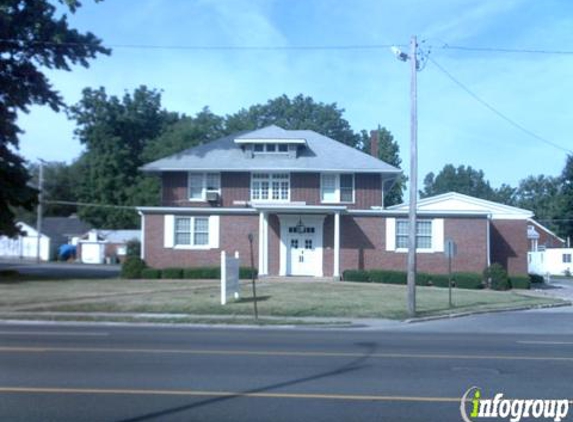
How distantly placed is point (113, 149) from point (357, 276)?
49132mm

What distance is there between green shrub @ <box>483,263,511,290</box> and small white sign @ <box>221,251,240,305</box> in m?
15.8

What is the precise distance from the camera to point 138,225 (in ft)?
285

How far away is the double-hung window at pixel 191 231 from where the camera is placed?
131 ft

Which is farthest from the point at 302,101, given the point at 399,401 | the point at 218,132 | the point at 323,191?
the point at 399,401

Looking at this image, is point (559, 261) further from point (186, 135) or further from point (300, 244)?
point (300, 244)

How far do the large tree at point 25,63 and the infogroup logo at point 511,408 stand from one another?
3313cm

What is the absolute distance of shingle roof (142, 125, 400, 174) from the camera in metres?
41.2

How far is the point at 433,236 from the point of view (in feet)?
130

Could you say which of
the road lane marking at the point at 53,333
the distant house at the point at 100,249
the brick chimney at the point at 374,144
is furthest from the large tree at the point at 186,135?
the road lane marking at the point at 53,333

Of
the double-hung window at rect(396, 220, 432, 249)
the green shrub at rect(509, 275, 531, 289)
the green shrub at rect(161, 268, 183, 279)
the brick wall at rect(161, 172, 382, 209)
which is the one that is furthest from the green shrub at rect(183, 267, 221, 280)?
the green shrub at rect(509, 275, 531, 289)

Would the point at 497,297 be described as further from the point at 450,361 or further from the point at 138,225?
the point at 138,225

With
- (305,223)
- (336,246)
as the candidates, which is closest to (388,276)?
(336,246)

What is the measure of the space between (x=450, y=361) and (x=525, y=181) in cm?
11193

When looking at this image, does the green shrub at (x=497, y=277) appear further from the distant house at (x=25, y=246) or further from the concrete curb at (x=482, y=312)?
the distant house at (x=25, y=246)
